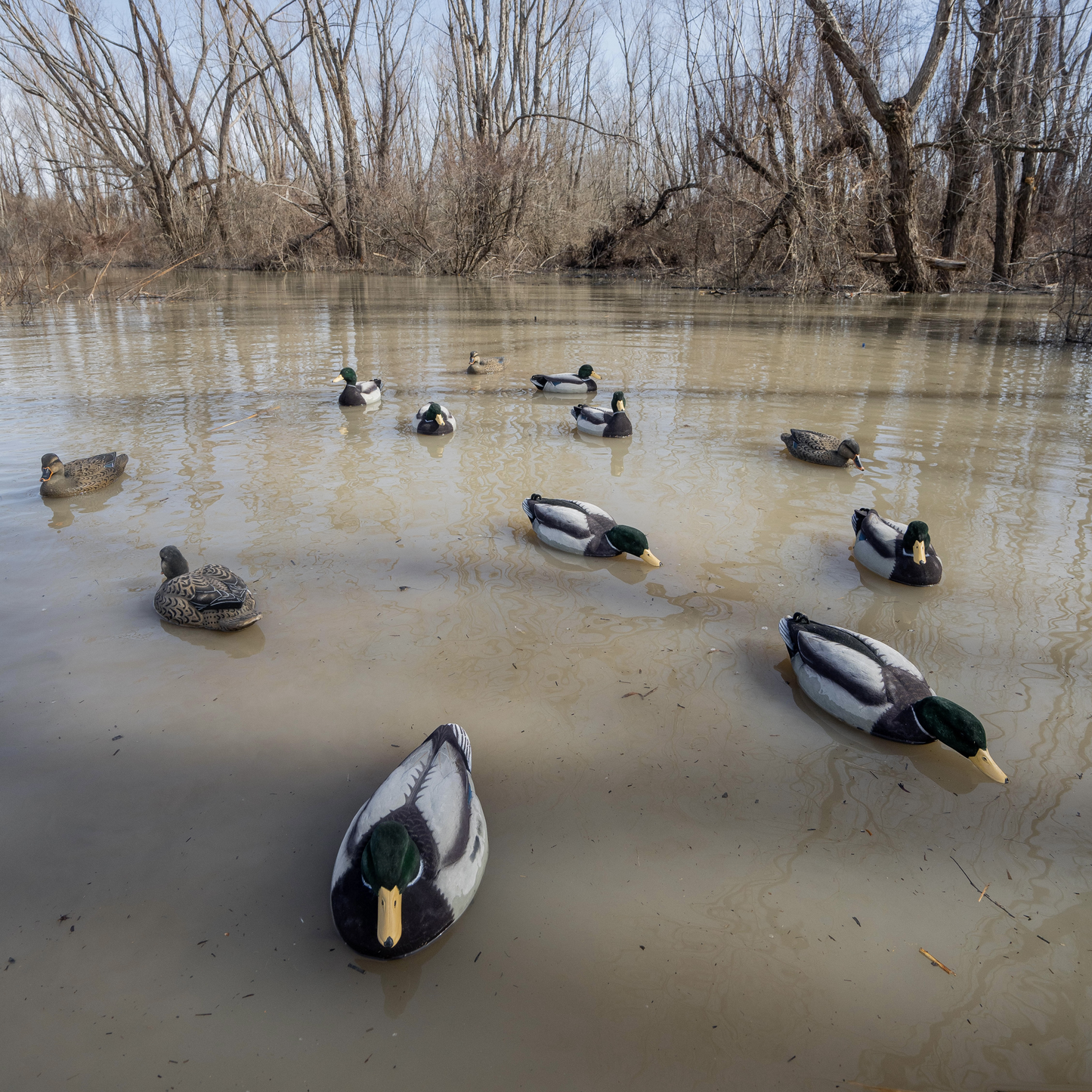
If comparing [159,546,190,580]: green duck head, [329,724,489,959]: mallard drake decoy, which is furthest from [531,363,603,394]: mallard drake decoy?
[329,724,489,959]: mallard drake decoy

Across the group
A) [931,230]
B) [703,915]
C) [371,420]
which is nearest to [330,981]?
[703,915]

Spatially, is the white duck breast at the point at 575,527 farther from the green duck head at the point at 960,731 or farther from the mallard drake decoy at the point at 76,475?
the mallard drake decoy at the point at 76,475

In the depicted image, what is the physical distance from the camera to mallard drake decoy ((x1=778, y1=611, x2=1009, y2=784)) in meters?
2.44

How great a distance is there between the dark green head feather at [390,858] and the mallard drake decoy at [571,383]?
6.61 metres

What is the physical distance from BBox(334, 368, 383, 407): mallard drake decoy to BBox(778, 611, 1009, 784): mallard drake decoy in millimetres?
5508

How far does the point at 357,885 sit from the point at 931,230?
1065 inches

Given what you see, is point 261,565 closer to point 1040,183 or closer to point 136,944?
point 136,944

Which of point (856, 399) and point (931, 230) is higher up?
point (931, 230)

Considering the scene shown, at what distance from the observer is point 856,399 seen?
7762mm

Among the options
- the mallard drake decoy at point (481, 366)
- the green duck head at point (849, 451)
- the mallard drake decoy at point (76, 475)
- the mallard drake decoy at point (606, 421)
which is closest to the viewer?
the mallard drake decoy at point (76, 475)

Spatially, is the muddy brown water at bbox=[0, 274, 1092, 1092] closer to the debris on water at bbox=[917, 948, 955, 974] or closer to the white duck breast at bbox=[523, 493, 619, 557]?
the debris on water at bbox=[917, 948, 955, 974]

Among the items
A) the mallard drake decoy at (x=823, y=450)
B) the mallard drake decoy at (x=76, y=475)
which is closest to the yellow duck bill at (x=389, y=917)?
the mallard drake decoy at (x=76, y=475)

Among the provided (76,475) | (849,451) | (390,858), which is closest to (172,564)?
(76,475)

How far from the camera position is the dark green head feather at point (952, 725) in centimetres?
240
